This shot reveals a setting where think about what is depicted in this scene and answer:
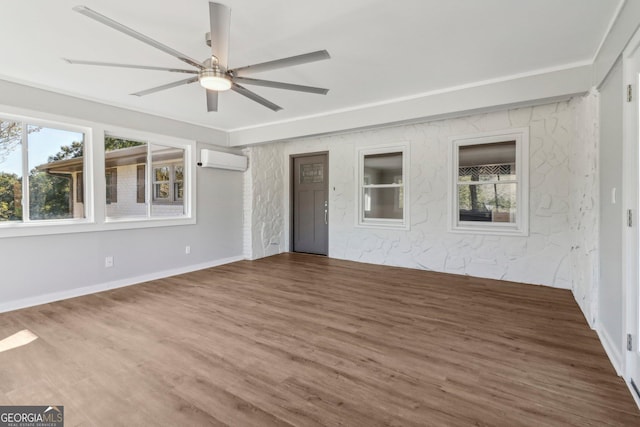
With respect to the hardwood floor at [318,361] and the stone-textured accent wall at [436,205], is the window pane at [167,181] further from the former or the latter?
the hardwood floor at [318,361]

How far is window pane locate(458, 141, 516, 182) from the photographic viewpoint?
442cm

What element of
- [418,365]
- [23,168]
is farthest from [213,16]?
[23,168]

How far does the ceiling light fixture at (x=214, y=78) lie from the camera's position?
7.63 ft

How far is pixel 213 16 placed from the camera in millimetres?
1770

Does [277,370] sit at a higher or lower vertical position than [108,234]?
lower

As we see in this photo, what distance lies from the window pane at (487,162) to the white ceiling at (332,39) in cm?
133

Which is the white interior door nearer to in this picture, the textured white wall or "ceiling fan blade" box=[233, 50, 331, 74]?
the textured white wall

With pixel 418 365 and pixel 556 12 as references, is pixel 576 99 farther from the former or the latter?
pixel 418 365

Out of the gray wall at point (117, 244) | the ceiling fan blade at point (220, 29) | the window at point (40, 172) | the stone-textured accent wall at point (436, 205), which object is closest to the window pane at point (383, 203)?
the stone-textured accent wall at point (436, 205)

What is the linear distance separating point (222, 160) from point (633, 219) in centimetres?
532

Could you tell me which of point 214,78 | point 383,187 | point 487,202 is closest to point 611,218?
point 487,202

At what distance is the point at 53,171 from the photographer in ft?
12.3

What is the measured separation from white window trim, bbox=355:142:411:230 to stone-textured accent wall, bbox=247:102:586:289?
9 cm

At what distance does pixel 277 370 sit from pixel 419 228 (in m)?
3.66
